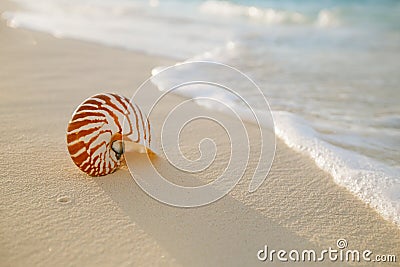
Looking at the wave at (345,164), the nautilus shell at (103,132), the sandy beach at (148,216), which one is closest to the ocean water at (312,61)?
the wave at (345,164)

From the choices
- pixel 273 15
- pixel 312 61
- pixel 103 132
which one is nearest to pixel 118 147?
pixel 103 132

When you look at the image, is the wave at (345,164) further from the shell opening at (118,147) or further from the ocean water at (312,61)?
the shell opening at (118,147)

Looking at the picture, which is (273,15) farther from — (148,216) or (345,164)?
(148,216)

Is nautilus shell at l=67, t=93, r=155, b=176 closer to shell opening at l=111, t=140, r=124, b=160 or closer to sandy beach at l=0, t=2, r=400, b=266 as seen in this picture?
shell opening at l=111, t=140, r=124, b=160

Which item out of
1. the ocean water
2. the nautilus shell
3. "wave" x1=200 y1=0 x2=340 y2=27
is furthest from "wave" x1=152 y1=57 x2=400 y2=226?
"wave" x1=200 y1=0 x2=340 y2=27

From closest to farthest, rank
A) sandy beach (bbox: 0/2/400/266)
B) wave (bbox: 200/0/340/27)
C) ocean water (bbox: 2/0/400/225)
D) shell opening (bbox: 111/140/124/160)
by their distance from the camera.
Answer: sandy beach (bbox: 0/2/400/266)
shell opening (bbox: 111/140/124/160)
ocean water (bbox: 2/0/400/225)
wave (bbox: 200/0/340/27)

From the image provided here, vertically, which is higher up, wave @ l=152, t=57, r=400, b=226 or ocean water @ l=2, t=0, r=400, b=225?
wave @ l=152, t=57, r=400, b=226
